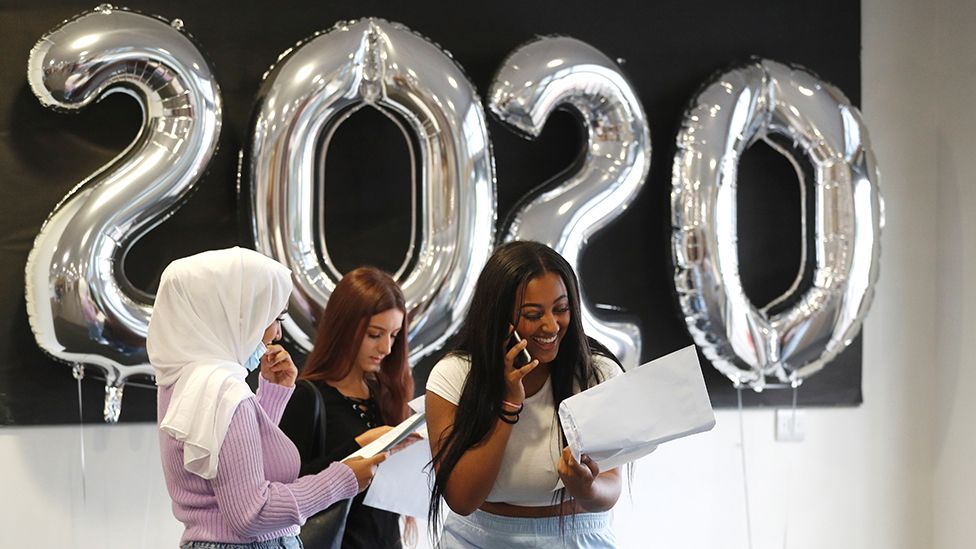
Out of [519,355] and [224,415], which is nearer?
[224,415]

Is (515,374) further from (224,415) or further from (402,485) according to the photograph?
(402,485)

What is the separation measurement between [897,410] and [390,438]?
2572 mm

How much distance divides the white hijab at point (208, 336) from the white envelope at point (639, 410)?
0.59 meters

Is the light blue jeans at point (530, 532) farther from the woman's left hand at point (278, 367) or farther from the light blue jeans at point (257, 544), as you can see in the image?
the woman's left hand at point (278, 367)

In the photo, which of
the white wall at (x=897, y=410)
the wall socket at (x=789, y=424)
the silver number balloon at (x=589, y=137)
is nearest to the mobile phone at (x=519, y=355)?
the silver number balloon at (x=589, y=137)

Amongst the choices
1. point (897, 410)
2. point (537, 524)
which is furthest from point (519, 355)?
point (897, 410)

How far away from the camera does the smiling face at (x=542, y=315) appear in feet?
6.75

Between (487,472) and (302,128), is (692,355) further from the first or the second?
(302,128)

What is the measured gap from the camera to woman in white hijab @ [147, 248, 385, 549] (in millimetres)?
1985

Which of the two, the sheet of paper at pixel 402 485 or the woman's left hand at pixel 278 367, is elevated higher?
the woman's left hand at pixel 278 367

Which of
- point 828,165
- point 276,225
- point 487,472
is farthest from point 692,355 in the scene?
point 828,165

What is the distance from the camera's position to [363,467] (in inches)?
90.2

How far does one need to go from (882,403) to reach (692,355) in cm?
253

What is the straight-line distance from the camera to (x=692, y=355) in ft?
6.54
